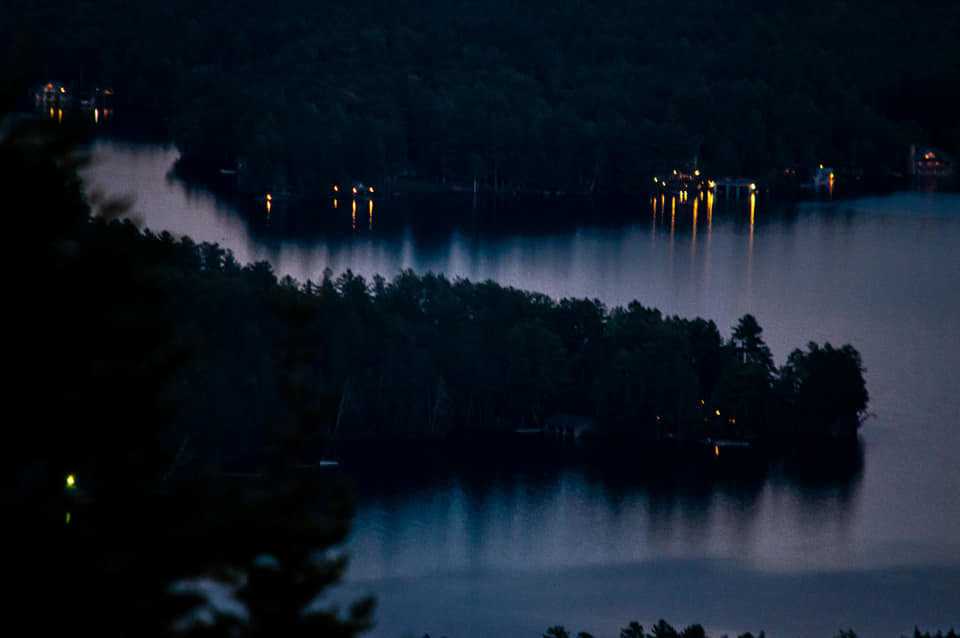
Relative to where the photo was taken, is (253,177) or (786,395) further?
(253,177)

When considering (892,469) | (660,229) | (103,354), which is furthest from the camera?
(660,229)

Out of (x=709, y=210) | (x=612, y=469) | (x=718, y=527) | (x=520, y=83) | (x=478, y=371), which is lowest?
(x=718, y=527)

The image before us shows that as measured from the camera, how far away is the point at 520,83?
19.6m

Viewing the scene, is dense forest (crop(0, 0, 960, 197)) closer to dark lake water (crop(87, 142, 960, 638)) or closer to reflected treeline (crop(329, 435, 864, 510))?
dark lake water (crop(87, 142, 960, 638))

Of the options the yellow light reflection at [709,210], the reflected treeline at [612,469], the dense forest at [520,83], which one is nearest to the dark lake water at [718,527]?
the reflected treeline at [612,469]

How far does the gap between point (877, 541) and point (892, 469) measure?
87 cm

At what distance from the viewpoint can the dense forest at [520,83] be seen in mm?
17297

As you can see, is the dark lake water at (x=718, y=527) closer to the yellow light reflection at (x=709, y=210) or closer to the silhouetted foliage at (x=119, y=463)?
the silhouetted foliage at (x=119, y=463)

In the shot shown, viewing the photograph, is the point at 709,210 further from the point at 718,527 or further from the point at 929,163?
the point at 718,527

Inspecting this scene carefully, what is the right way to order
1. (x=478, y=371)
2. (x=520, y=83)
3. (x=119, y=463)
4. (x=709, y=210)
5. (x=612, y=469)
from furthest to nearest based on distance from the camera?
(x=520, y=83) < (x=709, y=210) < (x=478, y=371) < (x=612, y=469) < (x=119, y=463)

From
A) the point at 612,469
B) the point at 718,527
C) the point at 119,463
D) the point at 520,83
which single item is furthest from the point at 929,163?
the point at 119,463

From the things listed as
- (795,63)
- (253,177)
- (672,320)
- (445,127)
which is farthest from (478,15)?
(672,320)

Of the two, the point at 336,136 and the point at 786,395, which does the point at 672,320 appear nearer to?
the point at 786,395

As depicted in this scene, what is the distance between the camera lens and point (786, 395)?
8.02 m
